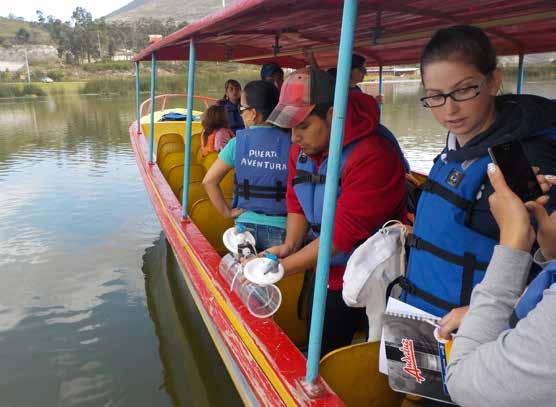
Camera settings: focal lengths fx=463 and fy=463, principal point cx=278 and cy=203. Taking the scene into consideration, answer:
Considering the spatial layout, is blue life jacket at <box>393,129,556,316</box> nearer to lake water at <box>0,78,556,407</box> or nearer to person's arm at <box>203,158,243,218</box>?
person's arm at <box>203,158,243,218</box>

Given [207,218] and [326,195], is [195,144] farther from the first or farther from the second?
[326,195]

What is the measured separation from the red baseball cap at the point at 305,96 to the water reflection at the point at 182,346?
8.04 ft

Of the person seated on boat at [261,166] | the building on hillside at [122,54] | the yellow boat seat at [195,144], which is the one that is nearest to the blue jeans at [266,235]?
the person seated on boat at [261,166]

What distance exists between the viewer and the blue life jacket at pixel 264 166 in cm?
279

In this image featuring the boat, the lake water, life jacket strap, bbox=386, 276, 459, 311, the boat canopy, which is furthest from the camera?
the lake water

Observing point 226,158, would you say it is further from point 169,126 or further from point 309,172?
point 169,126

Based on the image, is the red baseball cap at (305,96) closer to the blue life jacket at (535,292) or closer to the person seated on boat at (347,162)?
the person seated on boat at (347,162)

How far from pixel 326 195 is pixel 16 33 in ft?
586

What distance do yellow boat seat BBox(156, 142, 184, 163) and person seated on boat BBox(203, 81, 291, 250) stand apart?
13.0 feet

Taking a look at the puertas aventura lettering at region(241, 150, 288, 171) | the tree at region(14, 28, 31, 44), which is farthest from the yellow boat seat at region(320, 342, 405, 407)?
the tree at region(14, 28, 31, 44)

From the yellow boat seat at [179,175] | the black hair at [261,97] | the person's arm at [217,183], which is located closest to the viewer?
the black hair at [261,97]

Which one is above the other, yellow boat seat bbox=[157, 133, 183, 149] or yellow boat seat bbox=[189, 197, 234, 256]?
yellow boat seat bbox=[157, 133, 183, 149]

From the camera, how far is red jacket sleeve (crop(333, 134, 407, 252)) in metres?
1.84

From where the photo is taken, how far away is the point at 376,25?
3.05 m
